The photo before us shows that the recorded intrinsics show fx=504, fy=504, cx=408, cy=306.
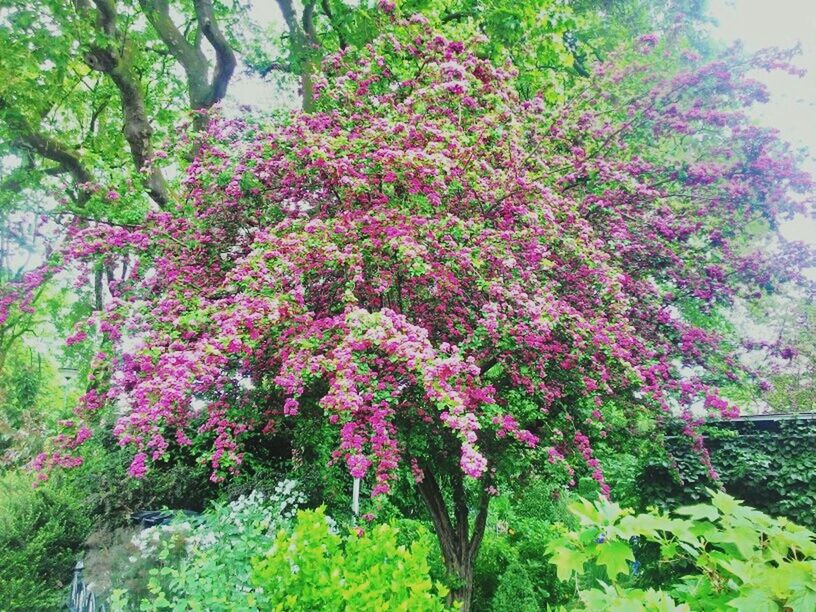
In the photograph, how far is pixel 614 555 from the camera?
1432mm

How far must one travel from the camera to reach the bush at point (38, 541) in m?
5.32

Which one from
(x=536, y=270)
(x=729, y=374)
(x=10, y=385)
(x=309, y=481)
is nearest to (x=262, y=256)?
(x=536, y=270)

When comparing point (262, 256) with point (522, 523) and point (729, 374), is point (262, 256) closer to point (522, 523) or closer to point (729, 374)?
point (729, 374)

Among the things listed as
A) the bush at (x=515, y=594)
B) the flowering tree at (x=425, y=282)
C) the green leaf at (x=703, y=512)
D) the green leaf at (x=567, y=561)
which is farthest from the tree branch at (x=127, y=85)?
the green leaf at (x=703, y=512)

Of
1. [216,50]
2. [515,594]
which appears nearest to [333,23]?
[216,50]

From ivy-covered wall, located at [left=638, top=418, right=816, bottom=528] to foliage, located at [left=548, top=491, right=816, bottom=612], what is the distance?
17.6 ft

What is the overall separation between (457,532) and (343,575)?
3524 millimetres

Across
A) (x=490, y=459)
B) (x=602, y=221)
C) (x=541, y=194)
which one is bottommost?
(x=490, y=459)

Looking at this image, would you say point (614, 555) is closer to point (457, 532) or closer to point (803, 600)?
point (803, 600)

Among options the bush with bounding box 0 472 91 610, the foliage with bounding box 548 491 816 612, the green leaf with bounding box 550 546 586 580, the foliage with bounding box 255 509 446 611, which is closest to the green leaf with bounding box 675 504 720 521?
the foliage with bounding box 548 491 816 612

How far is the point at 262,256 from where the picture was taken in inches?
152

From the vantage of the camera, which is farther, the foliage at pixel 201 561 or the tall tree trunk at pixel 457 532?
the tall tree trunk at pixel 457 532

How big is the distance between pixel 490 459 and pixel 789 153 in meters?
6.65

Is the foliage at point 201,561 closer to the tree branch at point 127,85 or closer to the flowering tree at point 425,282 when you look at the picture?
the flowering tree at point 425,282
